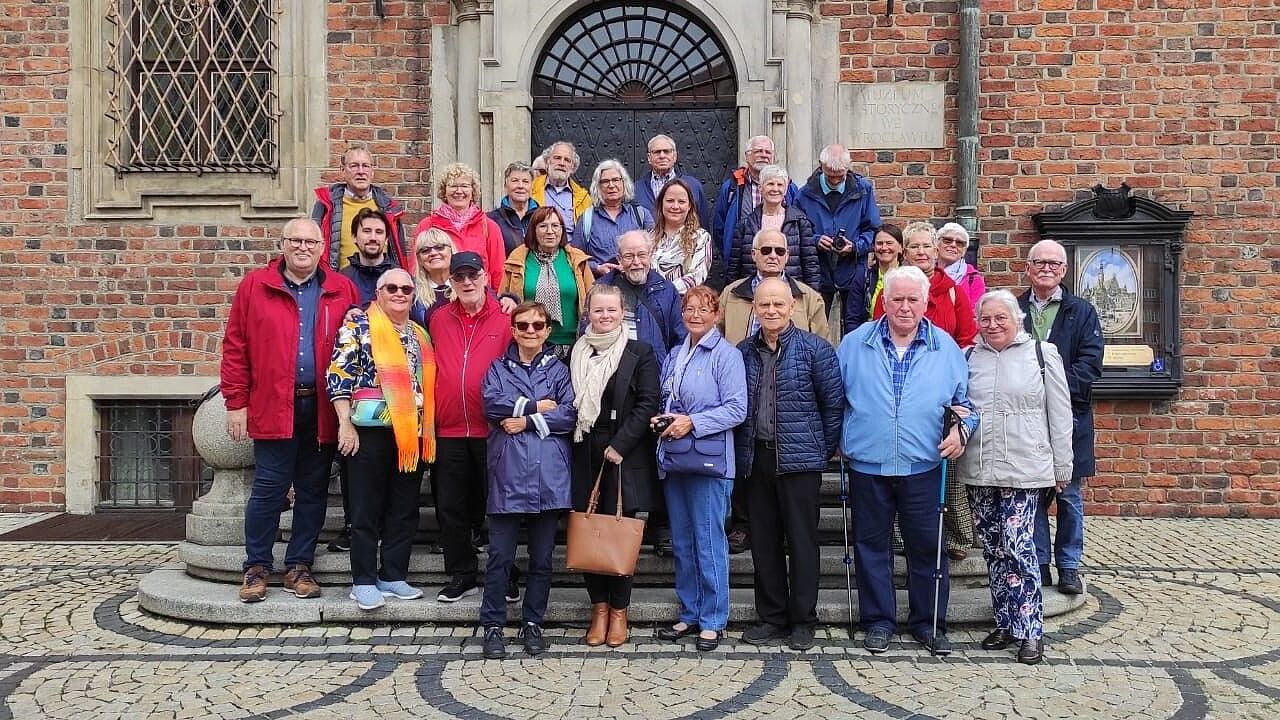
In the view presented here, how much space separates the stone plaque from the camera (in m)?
7.90

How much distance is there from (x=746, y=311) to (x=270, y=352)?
239cm

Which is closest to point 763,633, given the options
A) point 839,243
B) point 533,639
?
point 533,639

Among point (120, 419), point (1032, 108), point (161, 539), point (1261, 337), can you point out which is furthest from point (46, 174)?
point (1261, 337)

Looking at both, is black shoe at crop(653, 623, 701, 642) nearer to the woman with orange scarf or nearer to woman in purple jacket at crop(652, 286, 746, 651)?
woman in purple jacket at crop(652, 286, 746, 651)

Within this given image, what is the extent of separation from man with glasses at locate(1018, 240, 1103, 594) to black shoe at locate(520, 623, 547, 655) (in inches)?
100

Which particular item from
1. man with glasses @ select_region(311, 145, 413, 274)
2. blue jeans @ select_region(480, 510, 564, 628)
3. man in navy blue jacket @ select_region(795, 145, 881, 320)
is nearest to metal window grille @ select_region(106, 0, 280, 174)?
man with glasses @ select_region(311, 145, 413, 274)

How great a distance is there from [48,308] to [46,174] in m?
1.09

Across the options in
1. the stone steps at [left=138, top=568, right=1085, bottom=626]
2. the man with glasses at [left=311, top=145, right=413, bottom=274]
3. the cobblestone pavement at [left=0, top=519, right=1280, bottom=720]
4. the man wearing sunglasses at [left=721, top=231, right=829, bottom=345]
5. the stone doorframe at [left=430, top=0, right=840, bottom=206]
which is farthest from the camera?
the stone doorframe at [left=430, top=0, right=840, bottom=206]

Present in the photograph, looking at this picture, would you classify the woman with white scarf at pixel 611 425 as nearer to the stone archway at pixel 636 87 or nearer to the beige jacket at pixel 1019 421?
the beige jacket at pixel 1019 421

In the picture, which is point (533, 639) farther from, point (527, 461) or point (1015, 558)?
point (1015, 558)

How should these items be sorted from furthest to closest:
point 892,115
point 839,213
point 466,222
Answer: point 892,115
point 839,213
point 466,222

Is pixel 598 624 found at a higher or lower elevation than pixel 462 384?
lower

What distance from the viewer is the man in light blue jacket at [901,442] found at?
15.0 ft

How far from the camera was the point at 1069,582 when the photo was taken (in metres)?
5.33
